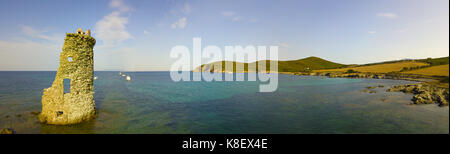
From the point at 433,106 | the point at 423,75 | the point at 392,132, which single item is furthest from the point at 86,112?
the point at 423,75

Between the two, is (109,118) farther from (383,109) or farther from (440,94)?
(440,94)

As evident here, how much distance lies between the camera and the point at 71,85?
1443 centimetres

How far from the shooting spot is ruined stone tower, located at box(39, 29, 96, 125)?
14172mm

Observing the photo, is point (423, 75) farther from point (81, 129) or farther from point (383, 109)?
point (81, 129)

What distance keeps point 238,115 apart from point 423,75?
67.5m

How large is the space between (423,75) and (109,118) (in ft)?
264

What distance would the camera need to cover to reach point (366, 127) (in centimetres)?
1390

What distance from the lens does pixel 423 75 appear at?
5131cm

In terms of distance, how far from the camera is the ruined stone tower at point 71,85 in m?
14.2
